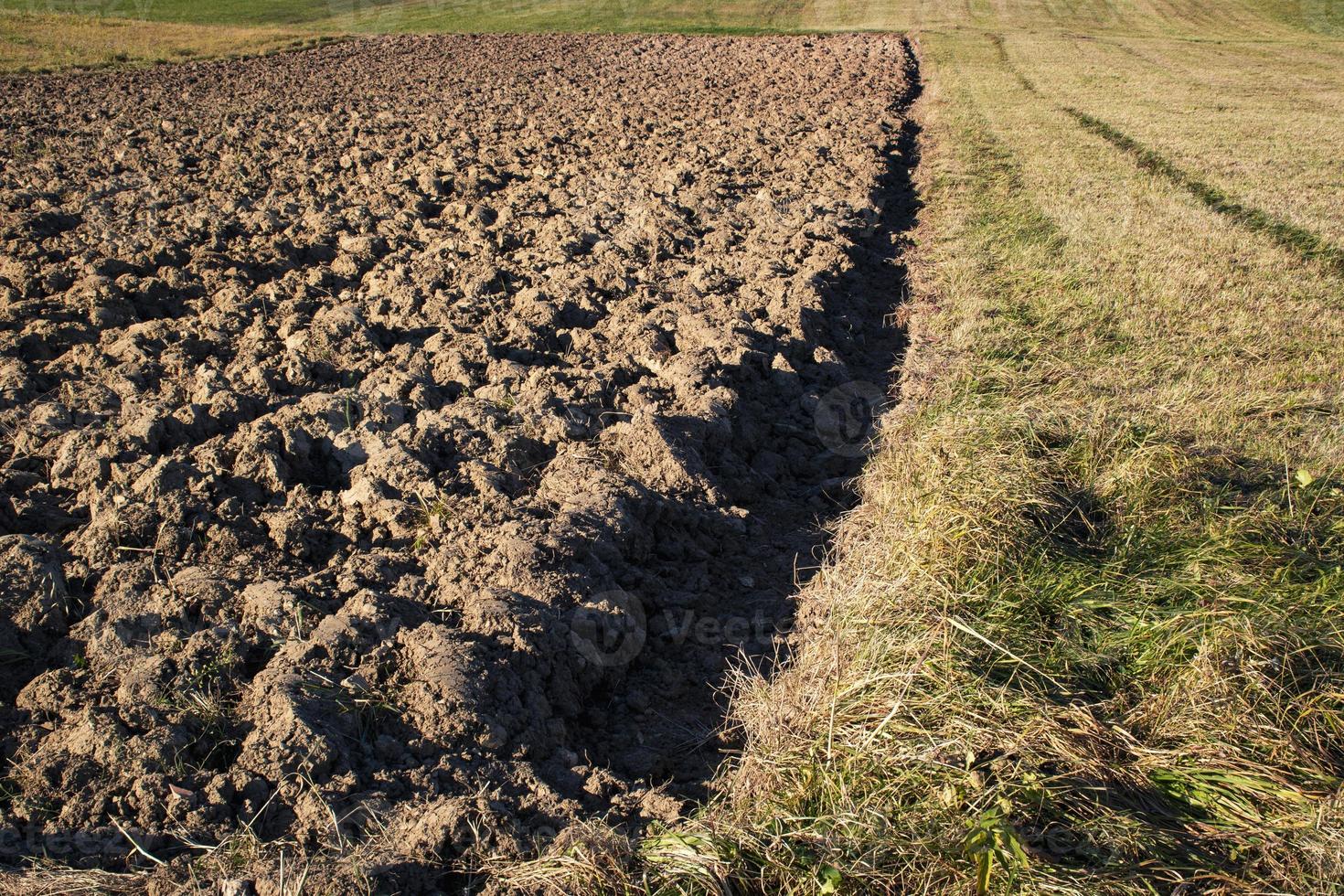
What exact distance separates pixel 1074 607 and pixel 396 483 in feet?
10.5

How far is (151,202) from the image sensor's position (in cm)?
877

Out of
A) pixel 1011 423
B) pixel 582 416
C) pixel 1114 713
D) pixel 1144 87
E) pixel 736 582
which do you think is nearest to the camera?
pixel 1114 713

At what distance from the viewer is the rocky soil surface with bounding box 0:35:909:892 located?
3055mm

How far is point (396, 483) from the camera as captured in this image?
4594 millimetres

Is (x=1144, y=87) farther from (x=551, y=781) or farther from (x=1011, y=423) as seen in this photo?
(x=551, y=781)

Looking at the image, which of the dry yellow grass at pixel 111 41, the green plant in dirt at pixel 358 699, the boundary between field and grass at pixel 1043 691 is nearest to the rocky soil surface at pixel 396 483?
the green plant in dirt at pixel 358 699

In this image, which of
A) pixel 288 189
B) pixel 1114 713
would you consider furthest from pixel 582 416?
pixel 288 189

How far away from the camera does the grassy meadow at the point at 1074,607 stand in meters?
2.61

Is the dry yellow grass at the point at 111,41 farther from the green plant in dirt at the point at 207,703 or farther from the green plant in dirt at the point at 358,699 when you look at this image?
the green plant in dirt at the point at 358,699

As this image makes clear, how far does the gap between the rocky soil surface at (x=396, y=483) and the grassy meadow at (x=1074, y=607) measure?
20.2 inches

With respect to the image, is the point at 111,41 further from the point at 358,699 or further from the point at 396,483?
the point at 358,699

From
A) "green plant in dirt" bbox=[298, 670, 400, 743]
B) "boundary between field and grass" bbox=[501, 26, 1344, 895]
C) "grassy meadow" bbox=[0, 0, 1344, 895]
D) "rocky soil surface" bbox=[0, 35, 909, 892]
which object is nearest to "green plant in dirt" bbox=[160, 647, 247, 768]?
"rocky soil surface" bbox=[0, 35, 909, 892]

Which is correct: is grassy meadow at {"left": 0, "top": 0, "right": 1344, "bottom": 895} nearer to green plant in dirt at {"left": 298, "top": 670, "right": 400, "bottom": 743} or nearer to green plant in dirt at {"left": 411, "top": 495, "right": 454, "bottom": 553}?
green plant in dirt at {"left": 298, "top": 670, "right": 400, "bottom": 743}

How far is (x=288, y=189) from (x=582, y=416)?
6029mm
